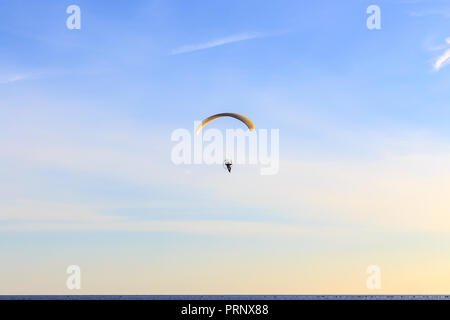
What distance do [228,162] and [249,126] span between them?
5.53 metres
